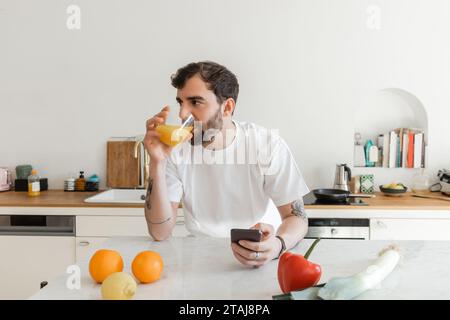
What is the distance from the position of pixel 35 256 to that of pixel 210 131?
1.55m

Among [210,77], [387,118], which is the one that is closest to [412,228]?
[387,118]

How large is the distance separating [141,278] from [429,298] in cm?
73

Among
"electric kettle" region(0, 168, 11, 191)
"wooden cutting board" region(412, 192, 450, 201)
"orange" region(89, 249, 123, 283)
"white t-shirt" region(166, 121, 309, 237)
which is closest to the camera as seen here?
"orange" region(89, 249, 123, 283)

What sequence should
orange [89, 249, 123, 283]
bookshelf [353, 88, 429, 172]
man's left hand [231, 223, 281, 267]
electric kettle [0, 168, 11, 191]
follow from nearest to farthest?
orange [89, 249, 123, 283] < man's left hand [231, 223, 281, 267] < electric kettle [0, 168, 11, 191] < bookshelf [353, 88, 429, 172]

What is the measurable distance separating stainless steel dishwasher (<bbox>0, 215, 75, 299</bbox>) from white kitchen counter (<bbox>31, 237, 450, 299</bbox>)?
1.30 m

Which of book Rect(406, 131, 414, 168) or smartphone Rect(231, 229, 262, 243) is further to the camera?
book Rect(406, 131, 414, 168)

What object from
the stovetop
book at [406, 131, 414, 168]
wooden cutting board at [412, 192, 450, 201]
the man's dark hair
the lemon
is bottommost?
the stovetop

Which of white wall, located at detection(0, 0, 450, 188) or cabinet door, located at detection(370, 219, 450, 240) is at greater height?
white wall, located at detection(0, 0, 450, 188)

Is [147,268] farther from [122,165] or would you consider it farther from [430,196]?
[430,196]

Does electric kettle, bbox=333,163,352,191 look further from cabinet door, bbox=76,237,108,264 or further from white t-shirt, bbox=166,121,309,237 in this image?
cabinet door, bbox=76,237,108,264

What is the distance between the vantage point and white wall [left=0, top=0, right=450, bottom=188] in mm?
3324

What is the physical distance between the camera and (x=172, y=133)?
1668 millimetres

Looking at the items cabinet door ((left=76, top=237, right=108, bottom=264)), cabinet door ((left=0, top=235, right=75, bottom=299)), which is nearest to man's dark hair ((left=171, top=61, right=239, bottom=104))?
cabinet door ((left=76, top=237, right=108, bottom=264))
